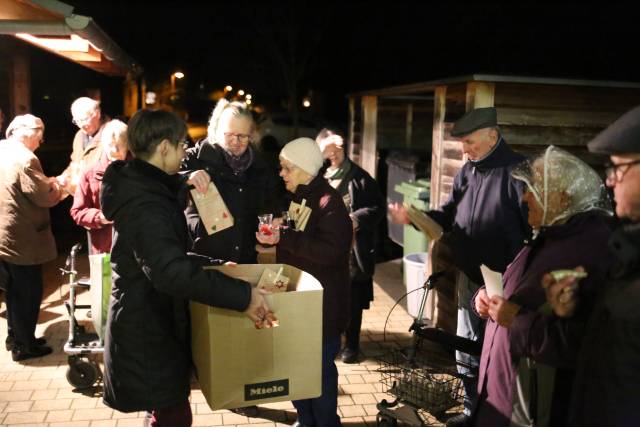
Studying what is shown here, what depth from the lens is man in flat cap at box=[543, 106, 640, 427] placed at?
66.9 inches

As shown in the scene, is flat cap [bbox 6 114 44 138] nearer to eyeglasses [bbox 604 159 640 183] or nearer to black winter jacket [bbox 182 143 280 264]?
black winter jacket [bbox 182 143 280 264]

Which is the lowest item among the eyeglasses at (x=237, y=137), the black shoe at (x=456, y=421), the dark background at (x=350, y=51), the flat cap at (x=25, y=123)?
the black shoe at (x=456, y=421)

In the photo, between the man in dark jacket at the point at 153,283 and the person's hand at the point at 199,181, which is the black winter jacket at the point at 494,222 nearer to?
the person's hand at the point at 199,181

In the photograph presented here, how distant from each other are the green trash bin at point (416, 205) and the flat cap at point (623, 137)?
A: 194 inches

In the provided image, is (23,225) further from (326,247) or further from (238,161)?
(326,247)

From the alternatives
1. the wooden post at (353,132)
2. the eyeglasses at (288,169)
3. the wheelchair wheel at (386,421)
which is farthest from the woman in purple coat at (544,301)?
the wooden post at (353,132)

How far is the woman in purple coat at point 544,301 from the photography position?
83.0 inches

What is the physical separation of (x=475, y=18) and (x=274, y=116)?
8.61 m

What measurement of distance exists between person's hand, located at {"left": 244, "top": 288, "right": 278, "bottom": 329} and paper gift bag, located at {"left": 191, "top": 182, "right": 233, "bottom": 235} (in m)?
0.92

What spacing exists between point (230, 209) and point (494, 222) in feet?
5.49

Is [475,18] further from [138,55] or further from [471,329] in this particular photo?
[471,329]

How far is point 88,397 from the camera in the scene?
4270 mm

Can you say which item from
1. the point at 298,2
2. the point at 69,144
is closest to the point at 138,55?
the point at 298,2

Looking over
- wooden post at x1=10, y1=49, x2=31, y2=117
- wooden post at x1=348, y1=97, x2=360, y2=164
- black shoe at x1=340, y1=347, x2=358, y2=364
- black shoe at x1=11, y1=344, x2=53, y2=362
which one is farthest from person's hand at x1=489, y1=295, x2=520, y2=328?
wooden post at x1=348, y1=97, x2=360, y2=164
